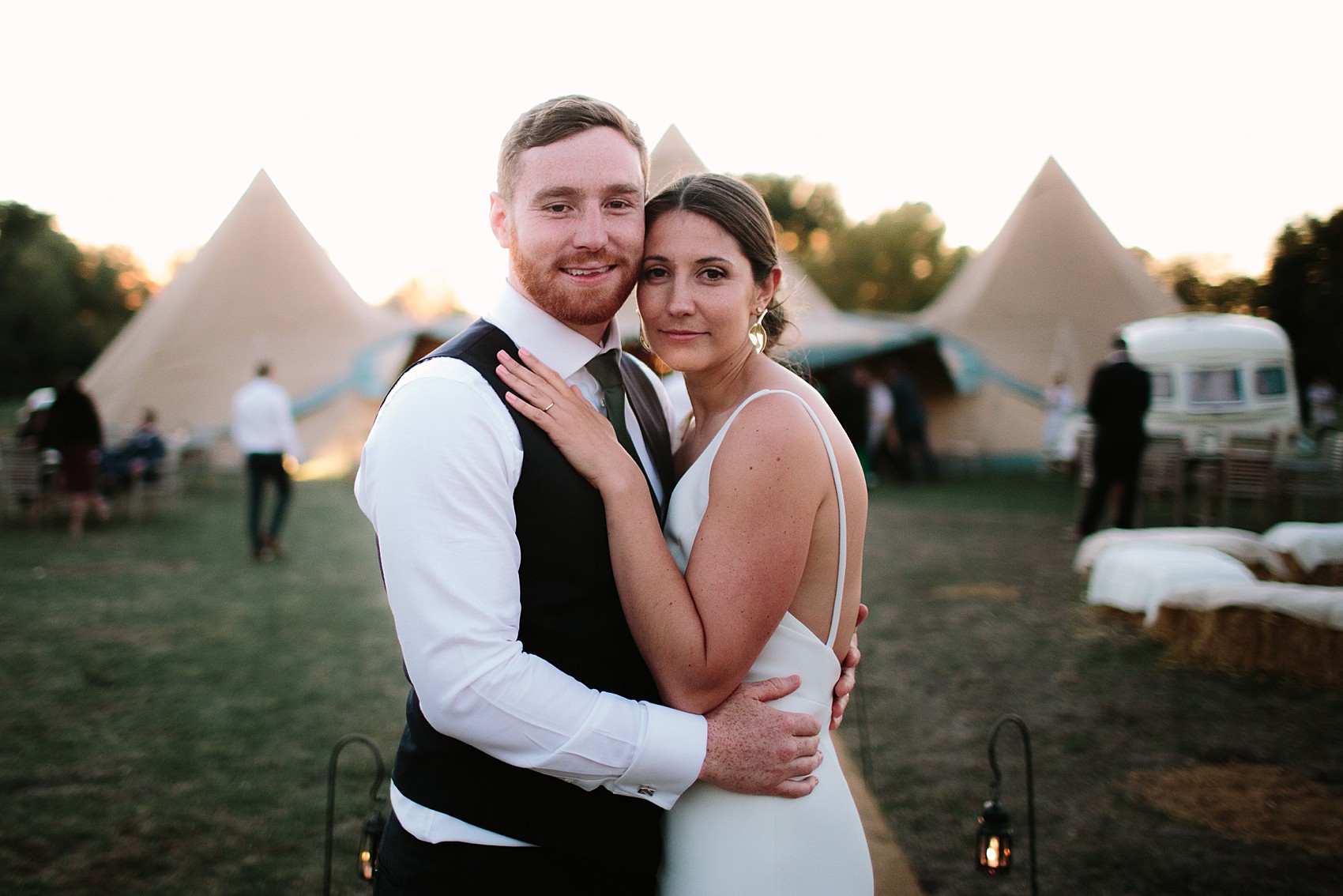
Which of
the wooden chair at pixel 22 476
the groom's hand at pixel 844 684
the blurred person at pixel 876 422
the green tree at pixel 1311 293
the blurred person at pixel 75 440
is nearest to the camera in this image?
the groom's hand at pixel 844 684

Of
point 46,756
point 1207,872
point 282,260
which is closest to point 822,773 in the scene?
point 1207,872

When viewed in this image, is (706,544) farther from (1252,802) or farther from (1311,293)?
(1311,293)

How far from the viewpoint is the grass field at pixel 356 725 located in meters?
3.53

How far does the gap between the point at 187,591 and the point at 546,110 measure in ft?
25.1

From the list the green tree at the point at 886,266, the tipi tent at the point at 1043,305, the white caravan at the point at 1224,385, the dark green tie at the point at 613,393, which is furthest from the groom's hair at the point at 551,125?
the green tree at the point at 886,266

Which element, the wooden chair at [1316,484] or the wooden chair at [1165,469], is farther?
the wooden chair at [1165,469]

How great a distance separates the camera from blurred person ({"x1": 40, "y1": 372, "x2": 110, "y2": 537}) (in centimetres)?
1069

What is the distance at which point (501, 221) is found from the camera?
1852mm

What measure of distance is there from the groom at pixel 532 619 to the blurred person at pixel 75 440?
11.2 m

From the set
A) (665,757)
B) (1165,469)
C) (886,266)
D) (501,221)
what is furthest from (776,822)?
(886,266)

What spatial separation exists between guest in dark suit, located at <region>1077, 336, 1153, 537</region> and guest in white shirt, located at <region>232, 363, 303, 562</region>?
847 cm

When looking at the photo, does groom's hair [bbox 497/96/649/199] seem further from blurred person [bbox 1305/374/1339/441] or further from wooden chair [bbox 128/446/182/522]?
blurred person [bbox 1305/374/1339/441]

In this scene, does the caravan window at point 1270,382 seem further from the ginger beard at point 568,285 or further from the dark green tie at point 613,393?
the ginger beard at point 568,285

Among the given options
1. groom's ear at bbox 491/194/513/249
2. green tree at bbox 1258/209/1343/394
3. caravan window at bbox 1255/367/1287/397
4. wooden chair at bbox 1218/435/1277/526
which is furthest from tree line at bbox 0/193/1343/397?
groom's ear at bbox 491/194/513/249
